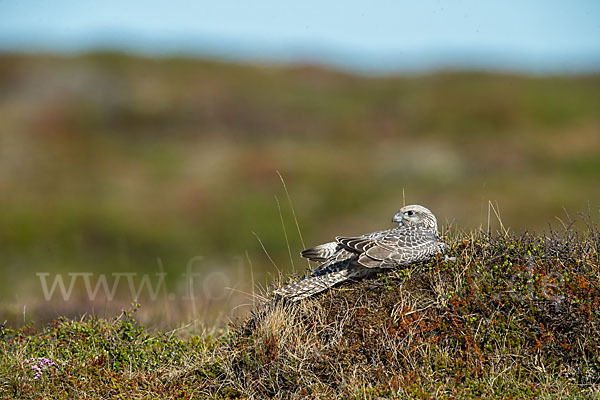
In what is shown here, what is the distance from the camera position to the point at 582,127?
3753cm

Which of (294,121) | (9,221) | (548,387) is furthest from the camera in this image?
(294,121)

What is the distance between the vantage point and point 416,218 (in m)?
6.84

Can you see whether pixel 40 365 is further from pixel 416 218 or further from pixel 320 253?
pixel 416 218

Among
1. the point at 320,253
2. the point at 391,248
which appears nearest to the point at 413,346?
the point at 391,248

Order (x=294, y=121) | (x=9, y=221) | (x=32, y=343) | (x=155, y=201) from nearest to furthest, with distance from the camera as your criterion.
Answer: (x=32, y=343) < (x=9, y=221) < (x=155, y=201) < (x=294, y=121)

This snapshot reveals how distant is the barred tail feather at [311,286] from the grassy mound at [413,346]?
11 centimetres

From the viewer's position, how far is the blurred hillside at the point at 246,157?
22.2 m

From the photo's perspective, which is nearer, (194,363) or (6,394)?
(6,394)

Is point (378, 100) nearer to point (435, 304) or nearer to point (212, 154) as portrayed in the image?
point (212, 154)

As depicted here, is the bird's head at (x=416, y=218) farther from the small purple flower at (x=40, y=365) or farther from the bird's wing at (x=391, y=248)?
the small purple flower at (x=40, y=365)

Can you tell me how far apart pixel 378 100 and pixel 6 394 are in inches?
1667

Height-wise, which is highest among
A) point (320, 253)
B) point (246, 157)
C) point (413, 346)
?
point (320, 253)

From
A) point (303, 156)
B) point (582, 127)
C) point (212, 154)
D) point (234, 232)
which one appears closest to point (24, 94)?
point (212, 154)

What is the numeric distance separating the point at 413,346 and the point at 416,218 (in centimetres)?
156
